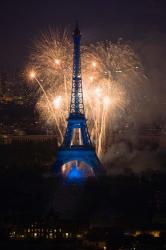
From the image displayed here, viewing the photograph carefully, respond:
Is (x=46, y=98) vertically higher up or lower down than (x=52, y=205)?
higher up

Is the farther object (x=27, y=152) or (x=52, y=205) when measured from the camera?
(x=27, y=152)

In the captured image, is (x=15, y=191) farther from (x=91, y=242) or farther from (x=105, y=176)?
(x=91, y=242)

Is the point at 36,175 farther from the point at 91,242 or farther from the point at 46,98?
the point at 91,242

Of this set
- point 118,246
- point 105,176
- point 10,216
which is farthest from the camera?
point 105,176

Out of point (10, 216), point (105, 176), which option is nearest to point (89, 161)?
point (105, 176)

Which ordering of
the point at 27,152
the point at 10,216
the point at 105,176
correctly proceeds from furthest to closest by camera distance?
1. the point at 27,152
2. the point at 105,176
3. the point at 10,216

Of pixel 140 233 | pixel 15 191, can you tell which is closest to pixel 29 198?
pixel 15 191
